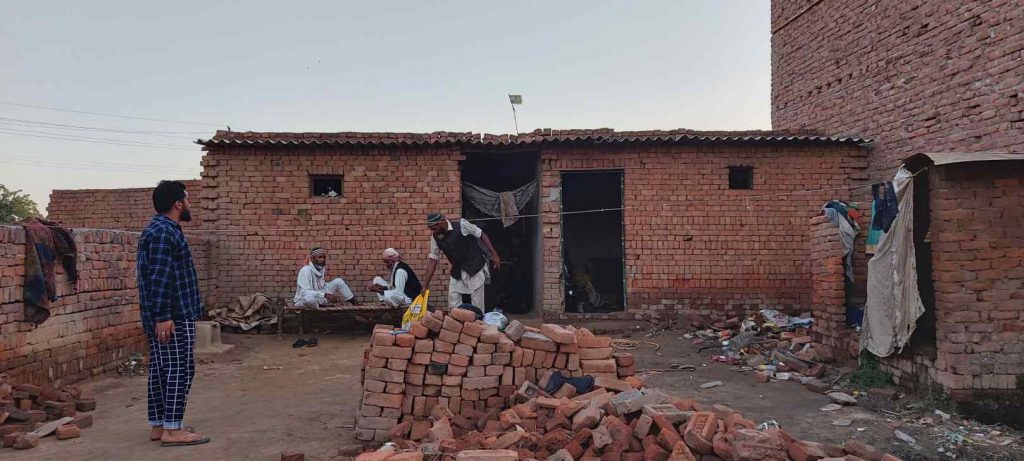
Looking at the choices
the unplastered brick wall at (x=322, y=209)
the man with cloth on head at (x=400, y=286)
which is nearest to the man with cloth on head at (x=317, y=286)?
the unplastered brick wall at (x=322, y=209)

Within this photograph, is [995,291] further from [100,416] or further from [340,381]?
[100,416]

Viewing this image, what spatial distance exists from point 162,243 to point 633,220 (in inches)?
297

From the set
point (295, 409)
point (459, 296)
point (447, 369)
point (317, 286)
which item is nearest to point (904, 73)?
point (459, 296)

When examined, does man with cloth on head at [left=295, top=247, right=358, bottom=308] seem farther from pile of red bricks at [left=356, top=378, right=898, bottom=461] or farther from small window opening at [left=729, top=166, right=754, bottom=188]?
small window opening at [left=729, top=166, right=754, bottom=188]

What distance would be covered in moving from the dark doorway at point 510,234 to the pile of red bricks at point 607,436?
728cm

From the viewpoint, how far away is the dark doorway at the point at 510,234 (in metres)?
12.0

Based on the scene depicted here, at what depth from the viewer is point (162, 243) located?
416cm

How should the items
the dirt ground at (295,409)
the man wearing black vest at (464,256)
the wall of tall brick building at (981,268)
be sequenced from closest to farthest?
1. the dirt ground at (295,409)
2. the wall of tall brick building at (981,268)
3. the man wearing black vest at (464,256)

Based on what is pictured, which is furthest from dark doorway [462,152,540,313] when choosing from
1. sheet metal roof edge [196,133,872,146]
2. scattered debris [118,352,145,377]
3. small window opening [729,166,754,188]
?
scattered debris [118,352,145,377]

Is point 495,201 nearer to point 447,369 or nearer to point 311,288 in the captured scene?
point 311,288

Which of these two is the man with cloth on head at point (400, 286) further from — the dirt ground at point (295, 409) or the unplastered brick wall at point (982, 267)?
the unplastered brick wall at point (982, 267)

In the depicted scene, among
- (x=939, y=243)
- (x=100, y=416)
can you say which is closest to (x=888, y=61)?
Answer: (x=939, y=243)

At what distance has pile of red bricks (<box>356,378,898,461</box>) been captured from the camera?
11.3 feet

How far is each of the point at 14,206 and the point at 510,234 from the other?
73.3ft
